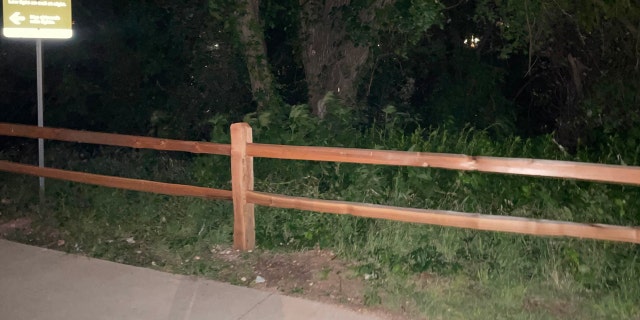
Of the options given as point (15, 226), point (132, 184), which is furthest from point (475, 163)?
point (15, 226)

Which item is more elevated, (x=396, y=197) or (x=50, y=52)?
(x=50, y=52)

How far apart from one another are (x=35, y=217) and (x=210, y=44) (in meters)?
7.85

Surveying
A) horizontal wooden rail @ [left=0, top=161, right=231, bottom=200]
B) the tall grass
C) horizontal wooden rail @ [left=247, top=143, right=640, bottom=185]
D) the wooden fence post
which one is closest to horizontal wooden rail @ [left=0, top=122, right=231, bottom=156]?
the wooden fence post

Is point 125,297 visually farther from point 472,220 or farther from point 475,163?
point 475,163

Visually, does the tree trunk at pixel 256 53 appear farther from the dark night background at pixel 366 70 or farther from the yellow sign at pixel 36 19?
the yellow sign at pixel 36 19

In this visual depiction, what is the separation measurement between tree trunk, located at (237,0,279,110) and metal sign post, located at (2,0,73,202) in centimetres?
363

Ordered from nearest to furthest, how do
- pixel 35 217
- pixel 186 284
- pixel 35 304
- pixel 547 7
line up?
pixel 35 304, pixel 186 284, pixel 35 217, pixel 547 7

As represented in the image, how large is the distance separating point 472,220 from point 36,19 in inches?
237

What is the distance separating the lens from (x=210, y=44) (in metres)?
15.6

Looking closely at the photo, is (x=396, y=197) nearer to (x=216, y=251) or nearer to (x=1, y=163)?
(x=216, y=251)

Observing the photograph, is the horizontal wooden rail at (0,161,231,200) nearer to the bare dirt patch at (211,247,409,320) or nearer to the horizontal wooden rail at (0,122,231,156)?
the horizontal wooden rail at (0,122,231,156)

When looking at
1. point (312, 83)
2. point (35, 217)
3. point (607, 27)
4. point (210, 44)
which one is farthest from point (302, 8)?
point (35, 217)

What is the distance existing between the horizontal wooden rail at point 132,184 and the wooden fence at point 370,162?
0.03 feet

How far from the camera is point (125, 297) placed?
5.87 metres
